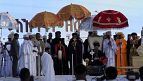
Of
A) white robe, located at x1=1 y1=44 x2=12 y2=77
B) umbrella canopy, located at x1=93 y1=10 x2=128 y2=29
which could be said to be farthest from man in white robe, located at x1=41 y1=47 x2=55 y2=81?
umbrella canopy, located at x1=93 y1=10 x2=128 y2=29

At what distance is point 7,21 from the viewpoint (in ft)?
82.1

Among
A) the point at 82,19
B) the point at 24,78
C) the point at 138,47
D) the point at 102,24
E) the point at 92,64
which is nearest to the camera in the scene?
the point at 24,78

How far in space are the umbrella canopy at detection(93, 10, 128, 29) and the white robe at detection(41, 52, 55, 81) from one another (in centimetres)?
327

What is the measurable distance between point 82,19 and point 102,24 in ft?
15.5

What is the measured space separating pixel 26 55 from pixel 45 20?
20.6 feet

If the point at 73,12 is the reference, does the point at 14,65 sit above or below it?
below

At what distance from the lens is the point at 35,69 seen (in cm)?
2189

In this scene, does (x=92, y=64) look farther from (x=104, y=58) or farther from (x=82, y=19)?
(x=82, y=19)

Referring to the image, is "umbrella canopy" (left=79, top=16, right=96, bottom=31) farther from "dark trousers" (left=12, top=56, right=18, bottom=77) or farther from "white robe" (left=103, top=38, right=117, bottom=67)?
"dark trousers" (left=12, top=56, right=18, bottom=77)

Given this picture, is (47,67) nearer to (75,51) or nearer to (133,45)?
(75,51)

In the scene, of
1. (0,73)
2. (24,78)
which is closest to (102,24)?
(0,73)

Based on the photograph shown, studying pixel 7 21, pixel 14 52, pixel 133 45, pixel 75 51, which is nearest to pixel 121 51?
pixel 133 45

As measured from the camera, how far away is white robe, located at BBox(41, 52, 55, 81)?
2061 centimetres

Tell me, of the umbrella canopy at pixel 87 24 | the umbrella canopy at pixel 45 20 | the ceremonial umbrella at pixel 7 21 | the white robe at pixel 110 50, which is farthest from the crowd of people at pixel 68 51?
the umbrella canopy at pixel 45 20
